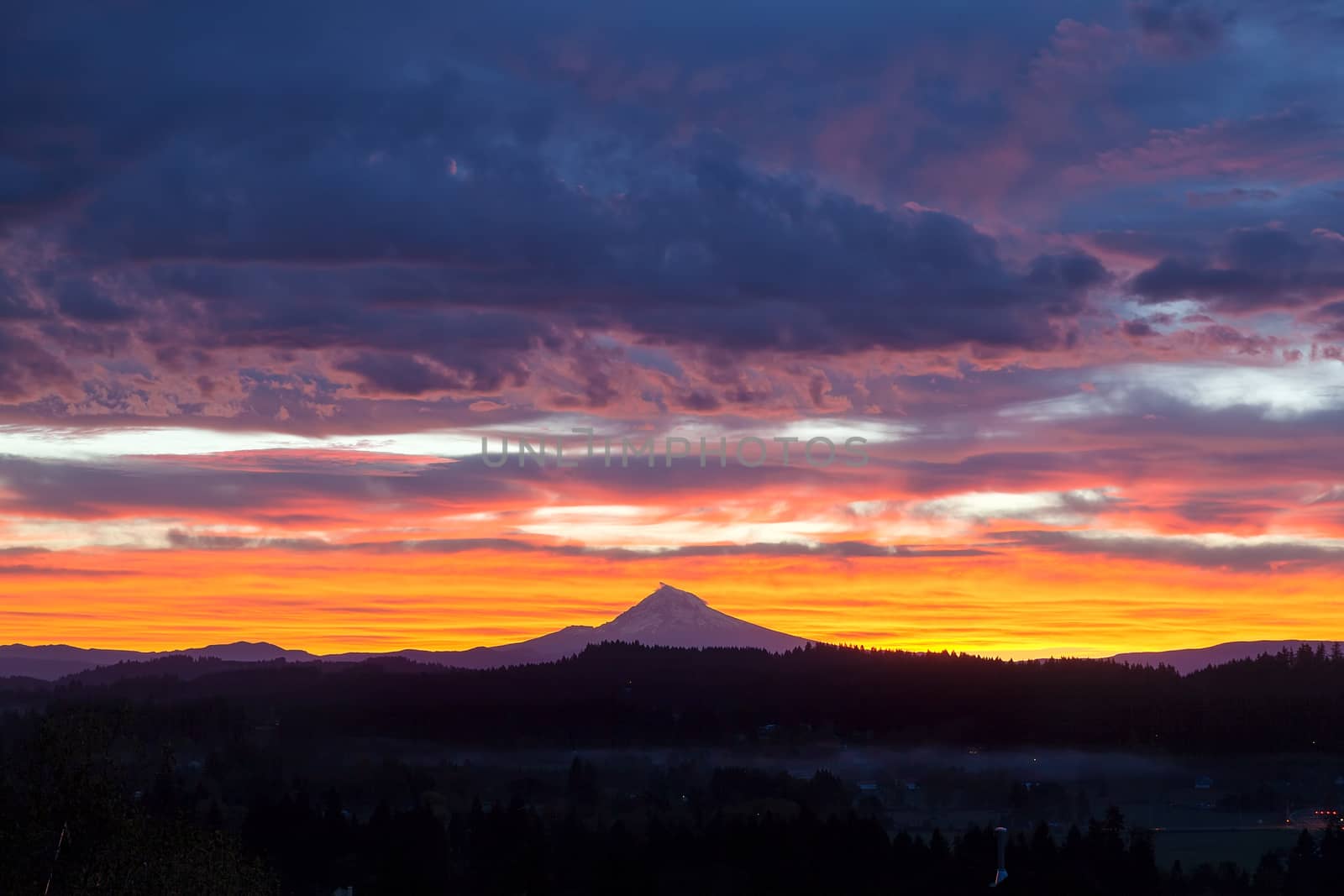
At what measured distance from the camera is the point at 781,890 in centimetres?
17062

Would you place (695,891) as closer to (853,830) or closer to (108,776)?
(853,830)

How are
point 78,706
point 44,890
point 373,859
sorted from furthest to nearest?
point 373,859
point 78,706
point 44,890

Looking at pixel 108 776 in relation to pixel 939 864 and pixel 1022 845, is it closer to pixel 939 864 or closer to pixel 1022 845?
pixel 939 864

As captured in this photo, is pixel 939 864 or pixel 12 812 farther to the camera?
pixel 939 864

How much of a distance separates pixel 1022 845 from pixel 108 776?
15595 cm

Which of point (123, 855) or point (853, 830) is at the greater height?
point (123, 855)

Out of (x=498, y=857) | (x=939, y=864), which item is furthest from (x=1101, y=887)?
(x=498, y=857)

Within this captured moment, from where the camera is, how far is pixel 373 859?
7347 inches

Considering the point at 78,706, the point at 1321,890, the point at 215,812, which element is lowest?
the point at 1321,890


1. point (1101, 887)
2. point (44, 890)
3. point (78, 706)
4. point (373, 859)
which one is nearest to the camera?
point (44, 890)

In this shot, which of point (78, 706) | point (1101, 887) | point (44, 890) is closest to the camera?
point (44, 890)

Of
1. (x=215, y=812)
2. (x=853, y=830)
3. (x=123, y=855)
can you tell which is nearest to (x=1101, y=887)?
(x=853, y=830)

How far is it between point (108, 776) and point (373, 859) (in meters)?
145

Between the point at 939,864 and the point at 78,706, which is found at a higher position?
the point at 78,706
